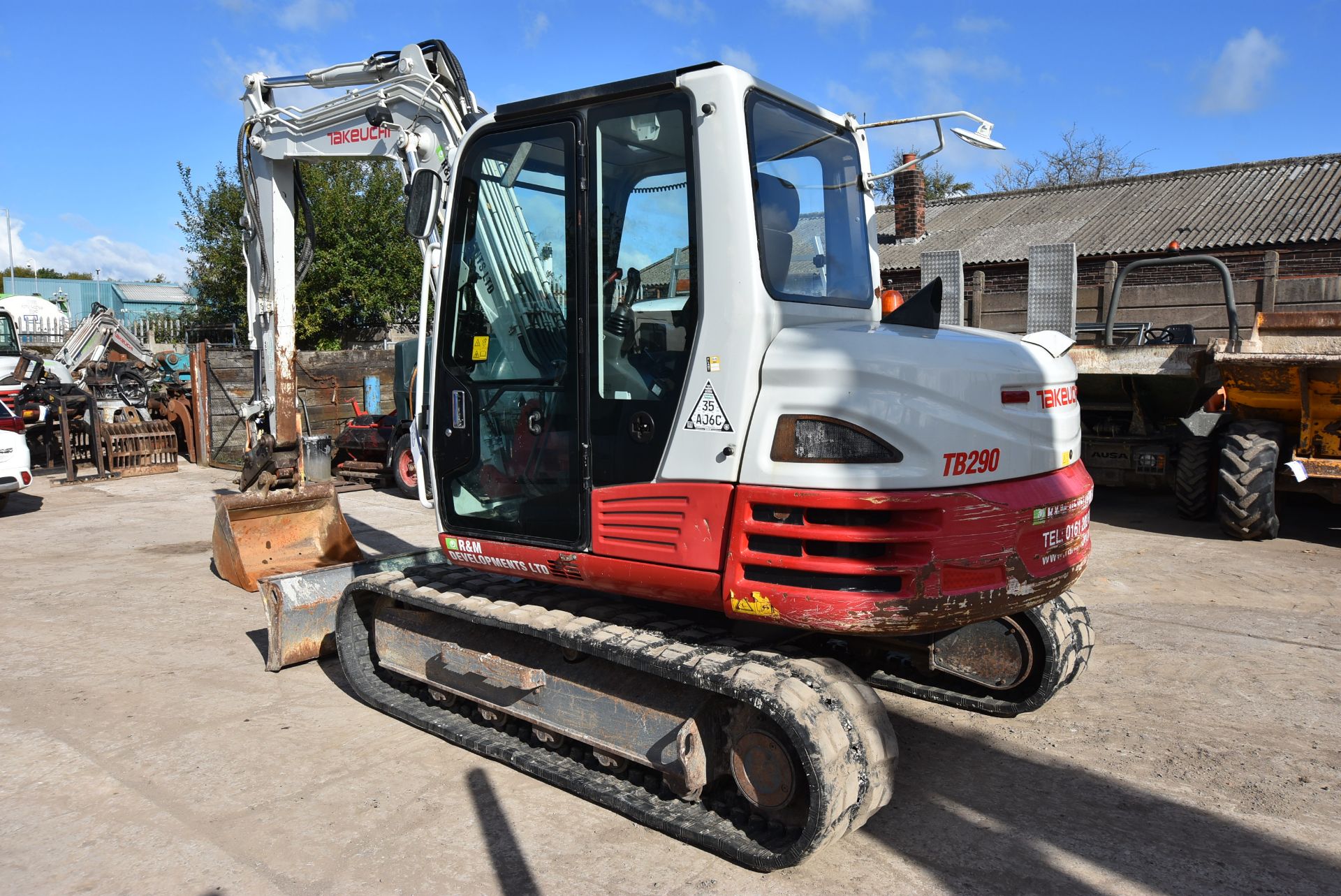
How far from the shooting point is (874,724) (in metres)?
3.32

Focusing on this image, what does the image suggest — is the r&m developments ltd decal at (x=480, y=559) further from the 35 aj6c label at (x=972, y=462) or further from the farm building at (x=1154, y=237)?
the farm building at (x=1154, y=237)

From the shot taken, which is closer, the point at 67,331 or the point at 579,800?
the point at 579,800

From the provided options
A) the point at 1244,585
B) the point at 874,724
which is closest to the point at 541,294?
the point at 874,724

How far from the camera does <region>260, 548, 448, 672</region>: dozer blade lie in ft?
17.4

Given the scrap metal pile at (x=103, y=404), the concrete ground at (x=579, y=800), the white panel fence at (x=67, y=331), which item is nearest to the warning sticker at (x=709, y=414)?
the concrete ground at (x=579, y=800)

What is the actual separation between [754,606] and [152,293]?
5492cm

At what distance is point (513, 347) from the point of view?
397cm

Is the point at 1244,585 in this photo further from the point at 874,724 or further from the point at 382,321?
the point at 382,321

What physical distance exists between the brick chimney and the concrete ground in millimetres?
16759

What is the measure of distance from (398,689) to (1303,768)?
4125 mm

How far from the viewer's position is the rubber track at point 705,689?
3.11 m

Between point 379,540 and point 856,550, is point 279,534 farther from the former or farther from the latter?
point 856,550

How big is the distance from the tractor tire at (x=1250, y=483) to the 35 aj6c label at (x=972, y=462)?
5816mm

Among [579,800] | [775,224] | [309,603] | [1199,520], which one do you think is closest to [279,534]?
[309,603]
